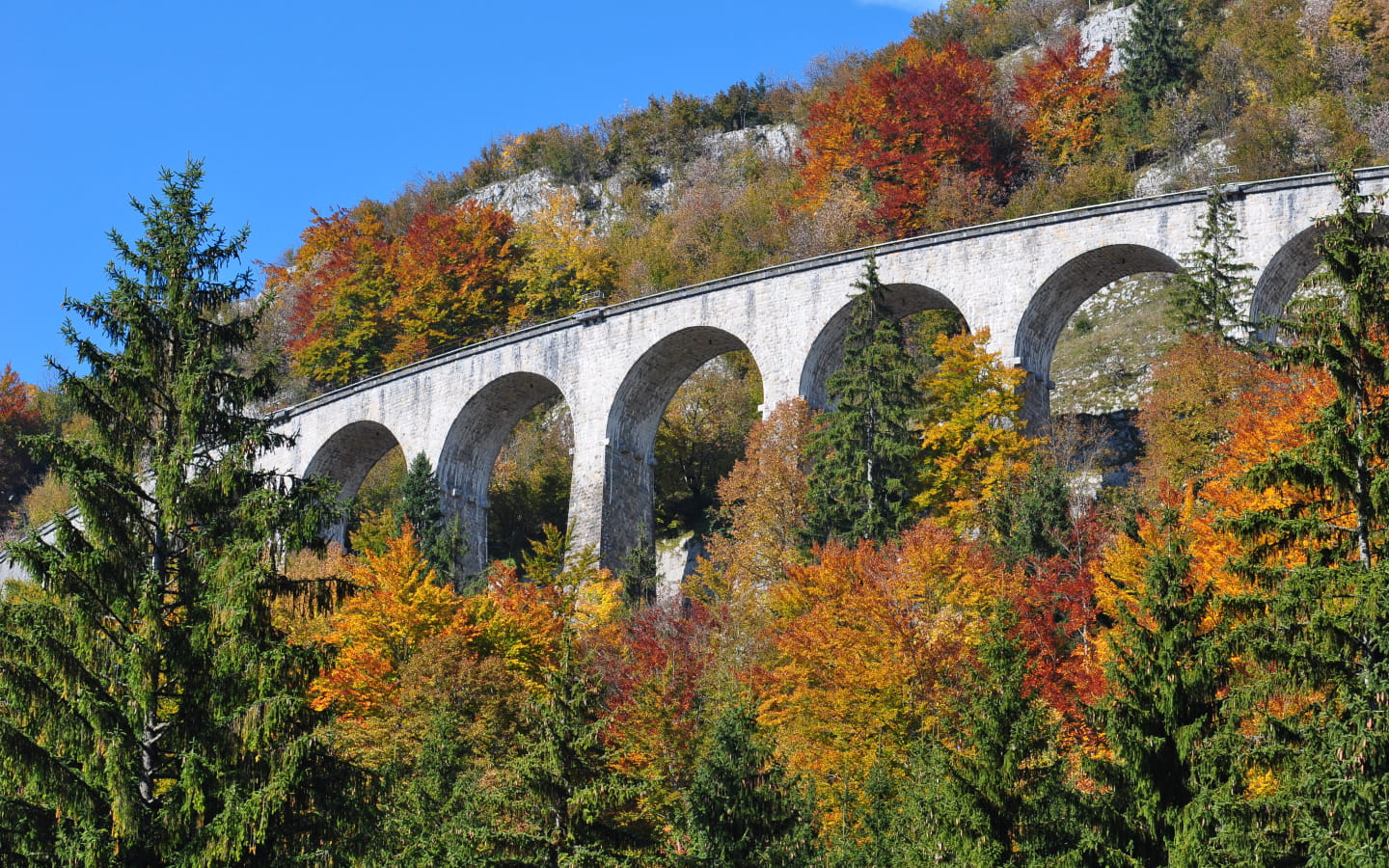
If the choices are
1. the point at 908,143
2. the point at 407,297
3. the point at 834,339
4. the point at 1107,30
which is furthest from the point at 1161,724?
the point at 1107,30

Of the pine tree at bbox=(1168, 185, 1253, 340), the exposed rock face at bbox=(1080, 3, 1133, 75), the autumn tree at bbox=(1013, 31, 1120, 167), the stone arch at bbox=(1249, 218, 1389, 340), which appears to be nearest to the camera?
the pine tree at bbox=(1168, 185, 1253, 340)

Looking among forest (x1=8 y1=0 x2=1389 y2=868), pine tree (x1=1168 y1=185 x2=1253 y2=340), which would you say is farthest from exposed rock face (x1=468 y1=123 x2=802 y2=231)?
pine tree (x1=1168 y1=185 x2=1253 y2=340)

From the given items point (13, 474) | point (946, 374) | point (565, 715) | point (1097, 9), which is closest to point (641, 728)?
point (565, 715)

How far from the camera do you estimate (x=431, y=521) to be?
4181 centimetres

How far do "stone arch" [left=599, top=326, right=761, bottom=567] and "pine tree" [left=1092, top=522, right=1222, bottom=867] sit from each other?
84.7 ft

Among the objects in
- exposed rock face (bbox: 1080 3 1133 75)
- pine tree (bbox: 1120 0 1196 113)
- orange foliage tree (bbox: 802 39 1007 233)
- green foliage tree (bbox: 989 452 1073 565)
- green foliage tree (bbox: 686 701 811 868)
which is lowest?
green foliage tree (bbox: 686 701 811 868)

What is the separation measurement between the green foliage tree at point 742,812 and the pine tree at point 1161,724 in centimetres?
413

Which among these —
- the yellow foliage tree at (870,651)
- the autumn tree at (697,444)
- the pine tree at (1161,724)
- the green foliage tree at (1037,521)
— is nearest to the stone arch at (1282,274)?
the green foliage tree at (1037,521)

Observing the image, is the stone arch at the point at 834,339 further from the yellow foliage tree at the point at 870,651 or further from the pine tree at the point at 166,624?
the pine tree at the point at 166,624

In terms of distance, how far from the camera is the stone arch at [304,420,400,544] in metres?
47.8

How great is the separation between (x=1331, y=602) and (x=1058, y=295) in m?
24.6

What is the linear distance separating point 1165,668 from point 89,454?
10888 mm

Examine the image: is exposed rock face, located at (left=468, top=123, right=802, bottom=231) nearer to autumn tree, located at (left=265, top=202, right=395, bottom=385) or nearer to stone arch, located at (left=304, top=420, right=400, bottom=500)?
autumn tree, located at (left=265, top=202, right=395, bottom=385)

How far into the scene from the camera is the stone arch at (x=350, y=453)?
4781 centimetres
